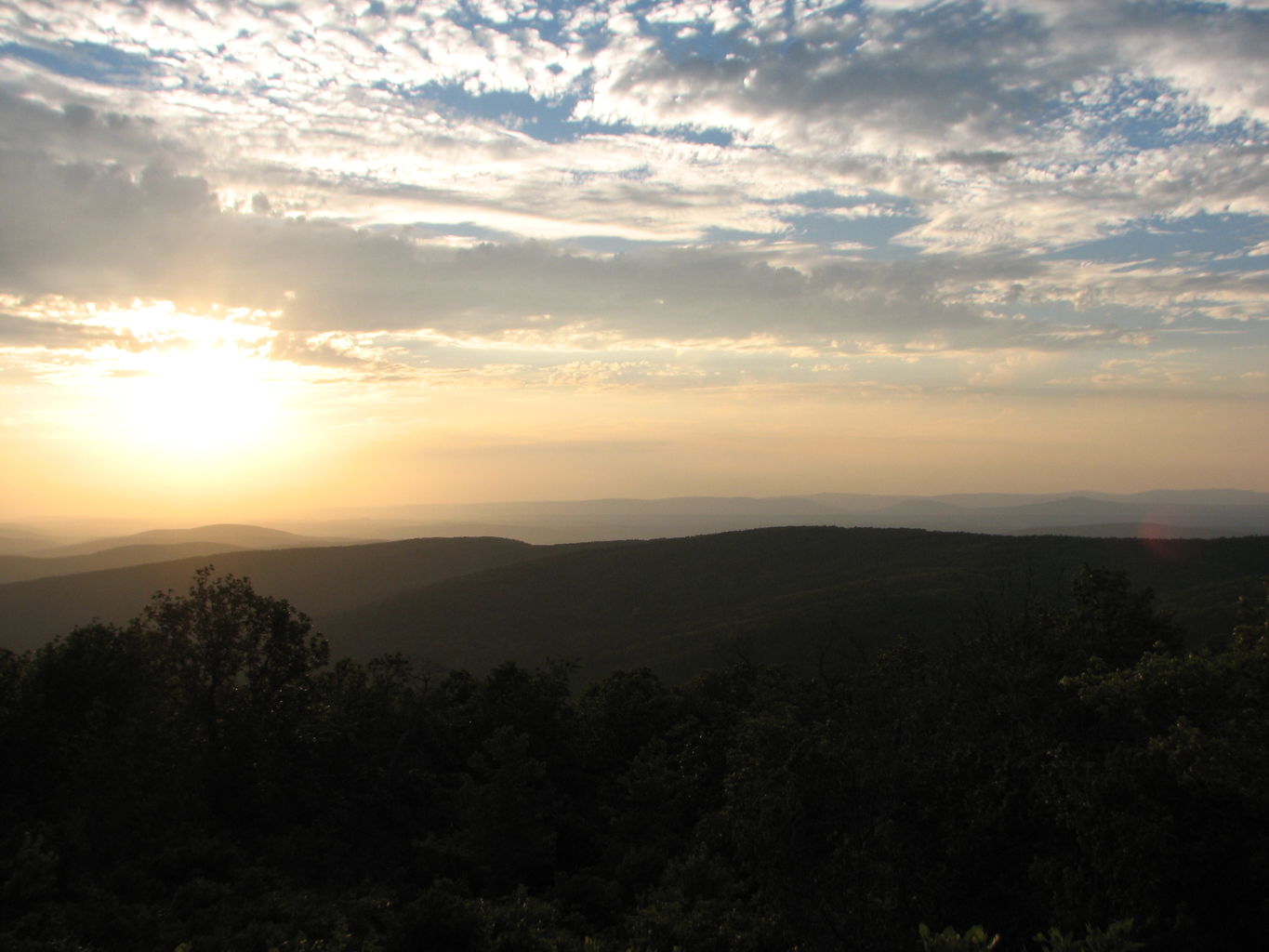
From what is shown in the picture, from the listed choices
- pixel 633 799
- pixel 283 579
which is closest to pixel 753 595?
pixel 633 799

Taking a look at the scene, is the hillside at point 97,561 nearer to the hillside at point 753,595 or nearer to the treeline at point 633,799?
the hillside at point 753,595

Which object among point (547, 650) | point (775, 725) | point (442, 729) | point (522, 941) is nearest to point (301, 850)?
point (442, 729)

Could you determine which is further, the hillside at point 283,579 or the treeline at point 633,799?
the hillside at point 283,579

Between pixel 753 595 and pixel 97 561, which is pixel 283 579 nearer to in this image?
pixel 753 595

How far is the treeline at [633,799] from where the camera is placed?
12.5 meters

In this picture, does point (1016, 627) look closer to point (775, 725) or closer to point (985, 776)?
point (985, 776)

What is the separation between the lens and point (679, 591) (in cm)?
9475

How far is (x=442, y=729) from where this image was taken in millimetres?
28719

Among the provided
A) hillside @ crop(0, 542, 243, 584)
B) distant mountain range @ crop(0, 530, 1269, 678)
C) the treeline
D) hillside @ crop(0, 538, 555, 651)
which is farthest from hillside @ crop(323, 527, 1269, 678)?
hillside @ crop(0, 542, 243, 584)

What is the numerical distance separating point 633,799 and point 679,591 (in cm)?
7019

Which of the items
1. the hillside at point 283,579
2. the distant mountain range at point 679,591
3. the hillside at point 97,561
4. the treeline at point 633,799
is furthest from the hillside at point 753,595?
the hillside at point 97,561

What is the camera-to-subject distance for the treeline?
1252 centimetres

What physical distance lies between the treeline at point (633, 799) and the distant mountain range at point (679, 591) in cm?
2509

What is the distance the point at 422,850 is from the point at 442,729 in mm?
6972
